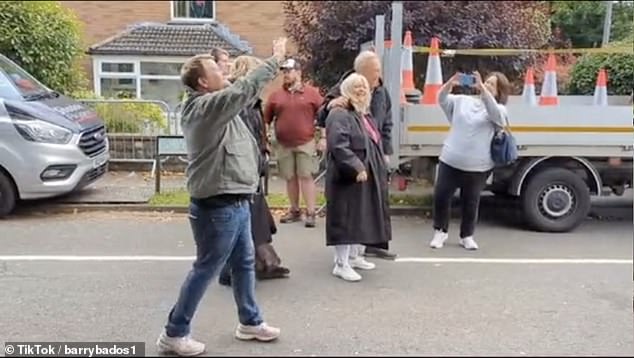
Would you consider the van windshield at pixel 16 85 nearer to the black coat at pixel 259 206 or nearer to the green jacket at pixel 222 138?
the black coat at pixel 259 206

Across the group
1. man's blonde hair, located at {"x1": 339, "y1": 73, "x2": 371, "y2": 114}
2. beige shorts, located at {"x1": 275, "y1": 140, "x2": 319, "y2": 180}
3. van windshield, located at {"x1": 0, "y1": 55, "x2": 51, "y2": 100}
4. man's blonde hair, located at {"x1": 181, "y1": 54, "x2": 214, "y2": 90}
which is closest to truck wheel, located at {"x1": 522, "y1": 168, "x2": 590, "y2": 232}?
beige shorts, located at {"x1": 275, "y1": 140, "x2": 319, "y2": 180}

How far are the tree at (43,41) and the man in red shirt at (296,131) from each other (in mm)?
4993

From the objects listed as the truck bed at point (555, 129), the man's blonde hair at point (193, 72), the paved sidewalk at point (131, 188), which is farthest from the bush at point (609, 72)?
the man's blonde hair at point (193, 72)

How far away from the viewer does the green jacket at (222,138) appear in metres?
3.67

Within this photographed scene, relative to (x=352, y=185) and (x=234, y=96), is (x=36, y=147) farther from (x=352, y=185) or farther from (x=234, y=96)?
(x=234, y=96)

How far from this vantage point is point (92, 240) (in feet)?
22.7

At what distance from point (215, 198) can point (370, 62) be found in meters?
2.43

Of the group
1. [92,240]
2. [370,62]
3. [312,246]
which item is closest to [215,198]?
[370,62]

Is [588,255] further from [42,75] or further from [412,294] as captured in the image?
[42,75]

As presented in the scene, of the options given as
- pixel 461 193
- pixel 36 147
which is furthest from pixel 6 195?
pixel 461 193

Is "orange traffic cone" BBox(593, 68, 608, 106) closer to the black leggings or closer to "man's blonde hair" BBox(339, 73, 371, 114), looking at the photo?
the black leggings

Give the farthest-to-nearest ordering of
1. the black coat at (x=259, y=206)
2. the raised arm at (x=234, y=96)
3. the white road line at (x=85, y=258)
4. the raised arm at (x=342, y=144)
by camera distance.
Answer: the white road line at (x=85, y=258) < the raised arm at (x=342, y=144) < the black coat at (x=259, y=206) < the raised arm at (x=234, y=96)

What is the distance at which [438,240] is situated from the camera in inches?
264

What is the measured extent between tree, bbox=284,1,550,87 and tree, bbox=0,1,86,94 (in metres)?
3.66
